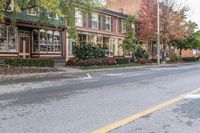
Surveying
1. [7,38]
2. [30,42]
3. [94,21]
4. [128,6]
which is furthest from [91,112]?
[128,6]

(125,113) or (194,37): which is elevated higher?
(194,37)

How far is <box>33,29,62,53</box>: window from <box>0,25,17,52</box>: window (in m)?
3.12

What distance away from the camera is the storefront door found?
33094 mm

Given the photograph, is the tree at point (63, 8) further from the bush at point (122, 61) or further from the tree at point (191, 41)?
the tree at point (191, 41)

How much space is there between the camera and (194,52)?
276 feet

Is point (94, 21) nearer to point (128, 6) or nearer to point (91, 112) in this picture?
point (128, 6)

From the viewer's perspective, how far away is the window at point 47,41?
3425 cm

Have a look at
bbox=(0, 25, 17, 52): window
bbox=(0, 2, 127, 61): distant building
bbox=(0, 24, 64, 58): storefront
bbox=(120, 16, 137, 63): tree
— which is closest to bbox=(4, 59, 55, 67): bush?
bbox=(0, 2, 127, 61): distant building

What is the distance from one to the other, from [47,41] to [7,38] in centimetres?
545

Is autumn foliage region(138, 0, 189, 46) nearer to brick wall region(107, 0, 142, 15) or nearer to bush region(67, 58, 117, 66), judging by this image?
brick wall region(107, 0, 142, 15)

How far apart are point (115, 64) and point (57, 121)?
30.9 metres

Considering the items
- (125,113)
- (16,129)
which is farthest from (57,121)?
(125,113)

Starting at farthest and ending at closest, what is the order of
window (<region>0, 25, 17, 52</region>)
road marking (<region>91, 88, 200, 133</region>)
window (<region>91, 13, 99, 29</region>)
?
A: window (<region>91, 13, 99, 29</region>)
window (<region>0, 25, 17, 52</region>)
road marking (<region>91, 88, 200, 133</region>)

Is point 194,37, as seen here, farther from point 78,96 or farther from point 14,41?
point 78,96
